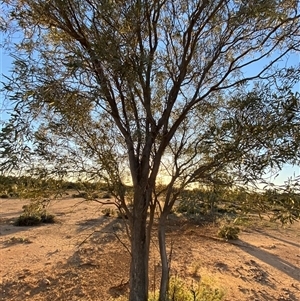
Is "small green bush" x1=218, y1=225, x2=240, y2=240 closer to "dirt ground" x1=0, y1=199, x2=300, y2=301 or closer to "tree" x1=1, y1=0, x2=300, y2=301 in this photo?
"dirt ground" x1=0, y1=199, x2=300, y2=301

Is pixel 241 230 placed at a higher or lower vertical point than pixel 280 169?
lower

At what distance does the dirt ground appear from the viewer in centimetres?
704

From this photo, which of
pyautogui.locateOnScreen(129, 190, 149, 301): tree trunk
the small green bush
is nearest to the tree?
pyautogui.locateOnScreen(129, 190, 149, 301): tree trunk

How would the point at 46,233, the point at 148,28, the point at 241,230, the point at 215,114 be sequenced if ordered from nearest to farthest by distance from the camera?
the point at 148,28, the point at 215,114, the point at 46,233, the point at 241,230

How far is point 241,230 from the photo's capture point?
1443cm

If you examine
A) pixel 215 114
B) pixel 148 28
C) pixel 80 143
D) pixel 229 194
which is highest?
pixel 148 28

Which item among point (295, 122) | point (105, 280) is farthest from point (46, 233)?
point (295, 122)

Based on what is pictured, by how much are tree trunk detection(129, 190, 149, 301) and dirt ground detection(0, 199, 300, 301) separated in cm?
91

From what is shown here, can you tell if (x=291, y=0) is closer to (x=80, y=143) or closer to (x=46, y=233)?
(x=80, y=143)

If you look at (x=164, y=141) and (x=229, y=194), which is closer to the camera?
(x=229, y=194)

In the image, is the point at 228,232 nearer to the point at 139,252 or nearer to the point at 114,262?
the point at 114,262

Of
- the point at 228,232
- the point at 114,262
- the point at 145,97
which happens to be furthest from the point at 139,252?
the point at 228,232

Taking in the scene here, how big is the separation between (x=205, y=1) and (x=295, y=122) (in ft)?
5.81

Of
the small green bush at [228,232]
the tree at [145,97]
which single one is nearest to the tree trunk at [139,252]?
the tree at [145,97]
